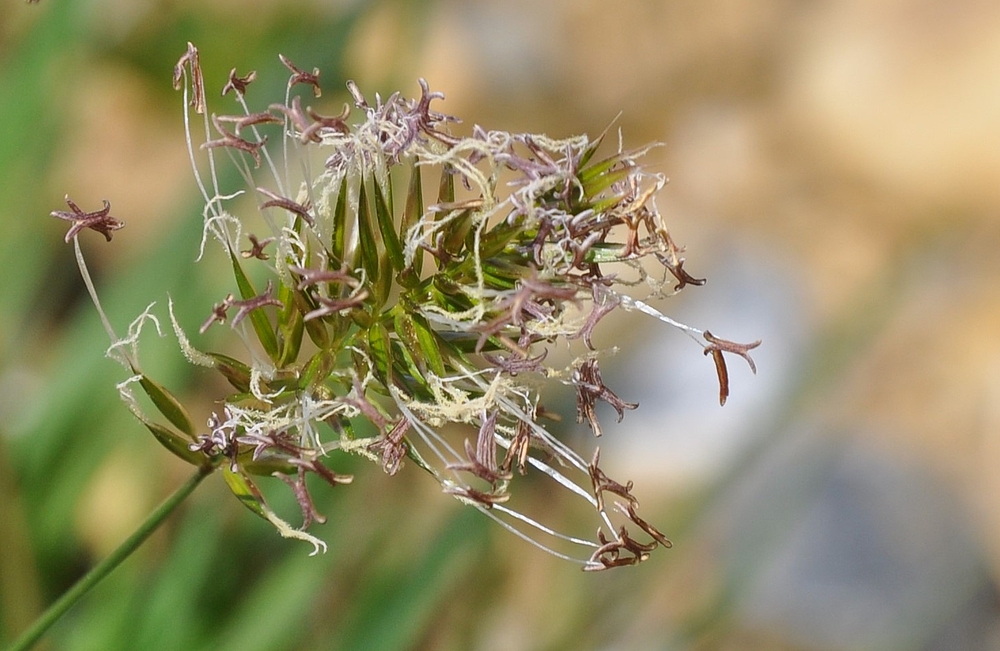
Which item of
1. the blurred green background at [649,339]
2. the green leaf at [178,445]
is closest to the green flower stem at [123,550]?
the green leaf at [178,445]

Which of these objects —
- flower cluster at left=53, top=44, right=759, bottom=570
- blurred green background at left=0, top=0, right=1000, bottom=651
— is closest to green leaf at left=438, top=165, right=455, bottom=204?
flower cluster at left=53, top=44, right=759, bottom=570

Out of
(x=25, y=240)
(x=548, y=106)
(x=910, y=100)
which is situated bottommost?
(x=910, y=100)

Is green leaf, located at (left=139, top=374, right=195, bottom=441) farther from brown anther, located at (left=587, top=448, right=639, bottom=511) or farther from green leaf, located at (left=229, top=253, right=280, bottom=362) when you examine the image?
brown anther, located at (left=587, top=448, right=639, bottom=511)

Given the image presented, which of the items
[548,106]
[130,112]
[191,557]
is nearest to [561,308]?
[191,557]

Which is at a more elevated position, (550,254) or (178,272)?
(550,254)

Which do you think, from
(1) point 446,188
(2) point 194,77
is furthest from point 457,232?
(2) point 194,77

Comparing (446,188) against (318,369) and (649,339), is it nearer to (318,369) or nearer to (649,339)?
(318,369)

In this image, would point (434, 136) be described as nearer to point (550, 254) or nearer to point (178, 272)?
point (550, 254)

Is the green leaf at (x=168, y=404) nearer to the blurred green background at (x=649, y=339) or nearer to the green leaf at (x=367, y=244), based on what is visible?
the green leaf at (x=367, y=244)
